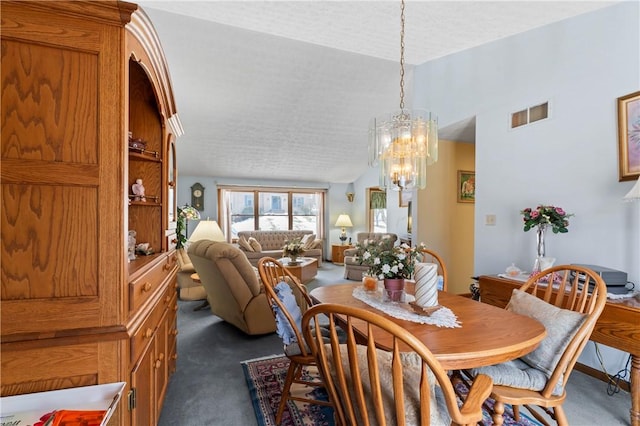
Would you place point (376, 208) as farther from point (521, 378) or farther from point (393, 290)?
point (521, 378)

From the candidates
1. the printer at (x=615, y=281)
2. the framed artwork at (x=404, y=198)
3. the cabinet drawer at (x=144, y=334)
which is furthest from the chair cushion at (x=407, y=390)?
the framed artwork at (x=404, y=198)

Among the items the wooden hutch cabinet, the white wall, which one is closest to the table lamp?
the white wall

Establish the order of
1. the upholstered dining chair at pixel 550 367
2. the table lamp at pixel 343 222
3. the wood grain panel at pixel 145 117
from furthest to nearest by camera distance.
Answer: the table lamp at pixel 343 222 → the wood grain panel at pixel 145 117 → the upholstered dining chair at pixel 550 367

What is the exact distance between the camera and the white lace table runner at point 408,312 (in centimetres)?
137

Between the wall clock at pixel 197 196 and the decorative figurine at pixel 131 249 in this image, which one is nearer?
the decorative figurine at pixel 131 249

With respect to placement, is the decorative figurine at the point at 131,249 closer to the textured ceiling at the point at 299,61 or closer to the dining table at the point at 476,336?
the dining table at the point at 476,336

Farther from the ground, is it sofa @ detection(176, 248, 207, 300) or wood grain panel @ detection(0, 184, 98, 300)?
wood grain panel @ detection(0, 184, 98, 300)

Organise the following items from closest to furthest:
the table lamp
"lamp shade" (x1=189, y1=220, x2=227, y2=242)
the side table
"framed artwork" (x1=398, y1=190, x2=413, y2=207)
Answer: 1. "lamp shade" (x1=189, y1=220, x2=227, y2=242)
2. "framed artwork" (x1=398, y1=190, x2=413, y2=207)
3. the side table
4. the table lamp

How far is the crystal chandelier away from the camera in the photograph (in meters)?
2.49

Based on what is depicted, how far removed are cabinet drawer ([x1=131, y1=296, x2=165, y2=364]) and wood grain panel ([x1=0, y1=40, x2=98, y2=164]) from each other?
26.5 inches

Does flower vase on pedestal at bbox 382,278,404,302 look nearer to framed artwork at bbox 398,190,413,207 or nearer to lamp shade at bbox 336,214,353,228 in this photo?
framed artwork at bbox 398,190,413,207

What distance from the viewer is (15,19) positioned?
905 mm

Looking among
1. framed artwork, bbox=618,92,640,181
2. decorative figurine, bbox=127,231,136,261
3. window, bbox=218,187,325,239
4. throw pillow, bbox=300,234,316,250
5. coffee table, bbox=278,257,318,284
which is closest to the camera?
decorative figurine, bbox=127,231,136,261

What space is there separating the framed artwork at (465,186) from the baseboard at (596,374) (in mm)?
2547
